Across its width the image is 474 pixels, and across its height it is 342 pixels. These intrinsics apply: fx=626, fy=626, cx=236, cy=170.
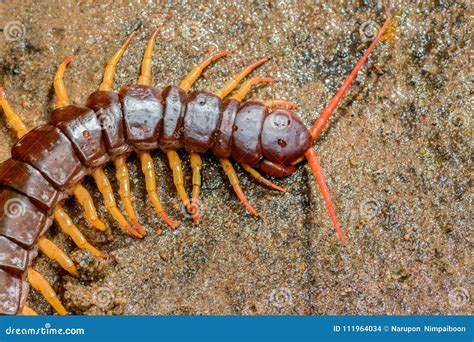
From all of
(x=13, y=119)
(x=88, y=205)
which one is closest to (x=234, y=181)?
(x=88, y=205)

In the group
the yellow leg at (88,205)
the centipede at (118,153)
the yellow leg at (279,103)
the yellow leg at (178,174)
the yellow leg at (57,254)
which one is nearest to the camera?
the centipede at (118,153)

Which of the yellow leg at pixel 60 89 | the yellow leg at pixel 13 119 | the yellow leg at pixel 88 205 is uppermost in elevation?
the yellow leg at pixel 60 89

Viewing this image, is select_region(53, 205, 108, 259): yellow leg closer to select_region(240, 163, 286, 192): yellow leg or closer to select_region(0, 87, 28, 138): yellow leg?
select_region(0, 87, 28, 138): yellow leg

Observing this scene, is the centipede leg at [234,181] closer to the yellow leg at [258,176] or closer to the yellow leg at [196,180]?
the yellow leg at [258,176]

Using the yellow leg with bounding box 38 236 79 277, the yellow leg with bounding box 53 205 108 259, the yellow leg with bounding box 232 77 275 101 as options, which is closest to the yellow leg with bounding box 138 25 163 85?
the yellow leg with bounding box 232 77 275 101

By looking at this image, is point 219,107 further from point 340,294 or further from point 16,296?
point 16,296

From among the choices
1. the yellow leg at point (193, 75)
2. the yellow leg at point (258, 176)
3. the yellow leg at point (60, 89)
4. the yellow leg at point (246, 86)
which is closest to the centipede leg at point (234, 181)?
the yellow leg at point (258, 176)

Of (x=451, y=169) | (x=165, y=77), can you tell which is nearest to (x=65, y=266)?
(x=165, y=77)
